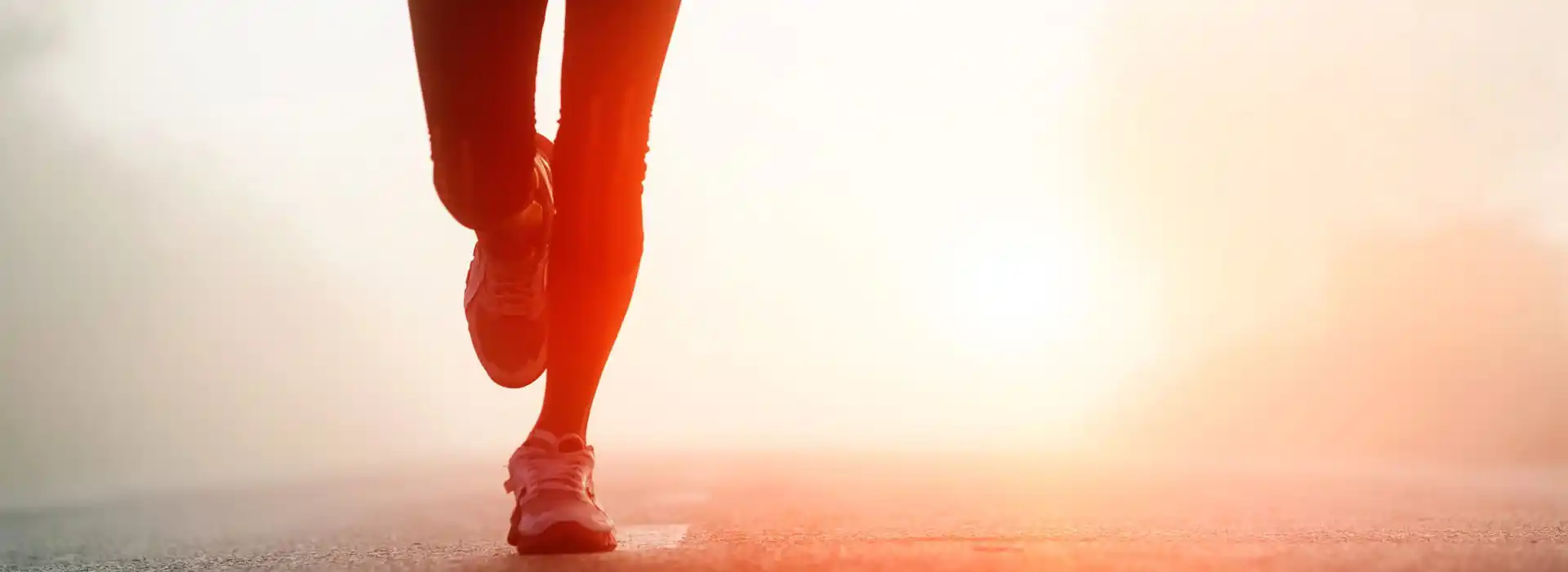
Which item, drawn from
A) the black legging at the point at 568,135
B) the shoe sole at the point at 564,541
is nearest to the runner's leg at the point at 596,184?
the black legging at the point at 568,135

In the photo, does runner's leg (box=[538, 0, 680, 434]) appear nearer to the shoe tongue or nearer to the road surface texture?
the shoe tongue

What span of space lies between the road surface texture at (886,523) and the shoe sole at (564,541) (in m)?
0.02

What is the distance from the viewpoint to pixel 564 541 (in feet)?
2.81

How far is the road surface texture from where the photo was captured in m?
0.78

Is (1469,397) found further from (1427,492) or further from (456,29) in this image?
(456,29)

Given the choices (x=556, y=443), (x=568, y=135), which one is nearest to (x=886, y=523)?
(x=556, y=443)

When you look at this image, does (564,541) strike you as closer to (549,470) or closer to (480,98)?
(549,470)

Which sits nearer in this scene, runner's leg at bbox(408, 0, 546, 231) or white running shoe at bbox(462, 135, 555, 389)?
runner's leg at bbox(408, 0, 546, 231)

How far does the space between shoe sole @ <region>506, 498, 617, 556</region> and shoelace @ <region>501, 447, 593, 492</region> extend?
0.06 metres

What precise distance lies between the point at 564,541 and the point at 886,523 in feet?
1.42

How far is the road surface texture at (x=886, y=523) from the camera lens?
2.55ft

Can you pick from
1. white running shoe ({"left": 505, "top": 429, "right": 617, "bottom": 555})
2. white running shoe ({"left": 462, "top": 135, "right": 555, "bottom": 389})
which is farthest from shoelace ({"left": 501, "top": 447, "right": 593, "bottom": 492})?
white running shoe ({"left": 462, "top": 135, "right": 555, "bottom": 389})

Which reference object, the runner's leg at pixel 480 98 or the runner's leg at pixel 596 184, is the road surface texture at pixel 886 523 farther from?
the runner's leg at pixel 480 98

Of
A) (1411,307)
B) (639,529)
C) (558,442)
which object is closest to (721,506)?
(639,529)
